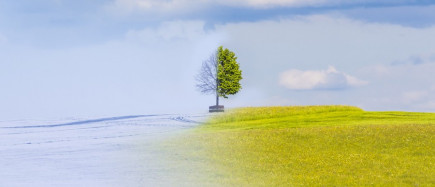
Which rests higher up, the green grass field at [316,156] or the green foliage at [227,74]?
the green foliage at [227,74]

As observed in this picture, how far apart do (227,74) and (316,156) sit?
52619mm

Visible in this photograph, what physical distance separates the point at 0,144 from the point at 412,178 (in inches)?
1628

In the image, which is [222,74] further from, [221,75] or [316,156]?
[316,156]

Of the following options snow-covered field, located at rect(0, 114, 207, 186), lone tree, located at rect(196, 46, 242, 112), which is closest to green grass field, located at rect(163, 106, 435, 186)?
snow-covered field, located at rect(0, 114, 207, 186)

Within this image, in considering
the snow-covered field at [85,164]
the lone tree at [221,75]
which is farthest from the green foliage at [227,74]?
the snow-covered field at [85,164]

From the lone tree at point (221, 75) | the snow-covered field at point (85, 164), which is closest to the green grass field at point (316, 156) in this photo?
the snow-covered field at point (85, 164)

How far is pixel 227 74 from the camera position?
88375 millimetres

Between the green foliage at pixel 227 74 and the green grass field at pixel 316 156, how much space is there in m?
38.3

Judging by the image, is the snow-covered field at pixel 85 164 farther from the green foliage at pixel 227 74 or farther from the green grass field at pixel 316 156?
the green foliage at pixel 227 74

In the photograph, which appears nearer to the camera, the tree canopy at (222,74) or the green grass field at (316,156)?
the green grass field at (316,156)

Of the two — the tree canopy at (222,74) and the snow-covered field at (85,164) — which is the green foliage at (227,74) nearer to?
the tree canopy at (222,74)

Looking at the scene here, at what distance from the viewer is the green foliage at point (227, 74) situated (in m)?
87.7

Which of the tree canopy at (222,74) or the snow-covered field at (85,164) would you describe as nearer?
the snow-covered field at (85,164)

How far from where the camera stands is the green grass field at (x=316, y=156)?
2905cm
